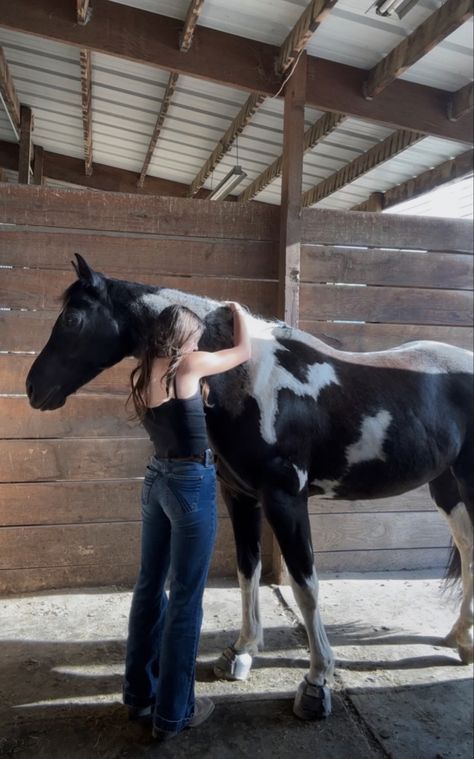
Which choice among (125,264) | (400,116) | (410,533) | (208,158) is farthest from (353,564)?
(208,158)

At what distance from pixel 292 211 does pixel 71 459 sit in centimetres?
191

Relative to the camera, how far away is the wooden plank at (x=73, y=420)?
309 cm

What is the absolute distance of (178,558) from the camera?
1792 mm

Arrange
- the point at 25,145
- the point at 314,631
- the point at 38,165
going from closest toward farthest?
the point at 314,631 → the point at 25,145 → the point at 38,165

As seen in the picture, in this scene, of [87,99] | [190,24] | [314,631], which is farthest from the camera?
[87,99]

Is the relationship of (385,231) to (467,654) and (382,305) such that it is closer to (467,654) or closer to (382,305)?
(382,305)

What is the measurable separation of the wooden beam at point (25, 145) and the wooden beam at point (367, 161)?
278 centimetres

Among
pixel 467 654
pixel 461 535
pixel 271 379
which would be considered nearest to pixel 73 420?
pixel 271 379

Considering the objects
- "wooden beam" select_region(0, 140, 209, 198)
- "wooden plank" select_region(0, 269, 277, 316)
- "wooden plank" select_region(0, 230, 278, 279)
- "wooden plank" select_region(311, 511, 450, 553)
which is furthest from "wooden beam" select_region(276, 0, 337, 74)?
"wooden beam" select_region(0, 140, 209, 198)

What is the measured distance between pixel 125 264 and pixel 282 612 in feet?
6.86

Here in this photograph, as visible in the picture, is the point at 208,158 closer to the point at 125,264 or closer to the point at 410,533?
the point at 125,264

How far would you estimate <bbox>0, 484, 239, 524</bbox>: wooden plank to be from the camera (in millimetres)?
3092

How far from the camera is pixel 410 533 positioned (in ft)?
11.6

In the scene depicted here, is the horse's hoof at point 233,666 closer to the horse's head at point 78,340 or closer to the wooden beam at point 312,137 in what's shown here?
the horse's head at point 78,340
